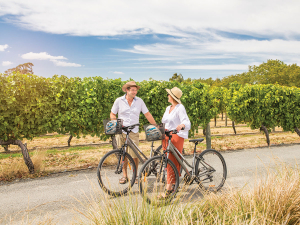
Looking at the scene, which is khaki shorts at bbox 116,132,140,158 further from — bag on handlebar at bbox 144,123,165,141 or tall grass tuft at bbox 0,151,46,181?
tall grass tuft at bbox 0,151,46,181

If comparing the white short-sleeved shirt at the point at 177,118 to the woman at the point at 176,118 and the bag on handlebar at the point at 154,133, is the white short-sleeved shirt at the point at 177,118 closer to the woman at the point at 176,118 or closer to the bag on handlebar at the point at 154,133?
the woman at the point at 176,118

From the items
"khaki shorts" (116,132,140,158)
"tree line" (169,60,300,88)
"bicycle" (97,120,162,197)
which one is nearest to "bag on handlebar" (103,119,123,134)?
"bicycle" (97,120,162,197)

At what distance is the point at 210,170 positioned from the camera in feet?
16.9

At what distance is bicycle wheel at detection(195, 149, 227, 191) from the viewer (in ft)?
16.6

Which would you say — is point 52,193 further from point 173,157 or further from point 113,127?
point 173,157

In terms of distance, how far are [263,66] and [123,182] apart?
60.7m

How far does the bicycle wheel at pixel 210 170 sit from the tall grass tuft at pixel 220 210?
135 cm

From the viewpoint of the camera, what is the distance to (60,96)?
24.7 feet

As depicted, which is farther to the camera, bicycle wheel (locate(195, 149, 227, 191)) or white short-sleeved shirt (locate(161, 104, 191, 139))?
bicycle wheel (locate(195, 149, 227, 191))

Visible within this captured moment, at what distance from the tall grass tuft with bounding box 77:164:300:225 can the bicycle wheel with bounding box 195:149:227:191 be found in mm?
1351

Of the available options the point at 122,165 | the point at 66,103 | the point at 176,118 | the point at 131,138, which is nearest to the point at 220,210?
the point at 176,118

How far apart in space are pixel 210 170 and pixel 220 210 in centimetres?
194

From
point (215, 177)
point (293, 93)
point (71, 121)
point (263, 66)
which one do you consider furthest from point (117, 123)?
point (263, 66)

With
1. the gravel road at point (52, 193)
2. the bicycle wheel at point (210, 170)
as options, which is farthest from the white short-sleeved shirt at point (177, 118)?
the gravel road at point (52, 193)
